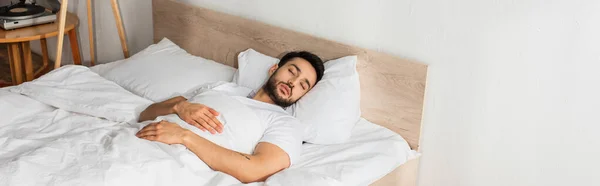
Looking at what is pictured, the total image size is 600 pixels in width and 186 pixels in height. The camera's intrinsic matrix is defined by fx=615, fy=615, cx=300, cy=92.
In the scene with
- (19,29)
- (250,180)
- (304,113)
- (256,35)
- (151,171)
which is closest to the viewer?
(151,171)

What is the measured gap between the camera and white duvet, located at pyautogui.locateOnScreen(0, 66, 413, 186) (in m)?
1.66

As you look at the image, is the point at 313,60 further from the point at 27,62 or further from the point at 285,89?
the point at 27,62

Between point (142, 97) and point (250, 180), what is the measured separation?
0.78m

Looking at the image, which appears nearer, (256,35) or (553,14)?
(553,14)

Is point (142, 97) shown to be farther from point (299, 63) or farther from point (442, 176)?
point (442, 176)

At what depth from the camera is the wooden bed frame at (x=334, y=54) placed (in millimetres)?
2102

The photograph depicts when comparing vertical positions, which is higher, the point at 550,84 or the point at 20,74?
the point at 550,84

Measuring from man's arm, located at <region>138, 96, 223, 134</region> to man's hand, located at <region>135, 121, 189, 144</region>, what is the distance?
0.07 m

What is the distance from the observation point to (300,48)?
7.79 ft

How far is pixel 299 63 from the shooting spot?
2.17 meters

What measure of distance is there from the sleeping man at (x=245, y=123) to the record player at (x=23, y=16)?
129cm

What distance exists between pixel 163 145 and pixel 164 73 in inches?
28.0

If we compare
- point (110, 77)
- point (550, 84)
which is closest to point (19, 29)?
point (110, 77)

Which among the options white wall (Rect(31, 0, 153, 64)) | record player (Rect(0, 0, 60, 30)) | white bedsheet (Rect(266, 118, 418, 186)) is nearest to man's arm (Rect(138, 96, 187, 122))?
white bedsheet (Rect(266, 118, 418, 186))
